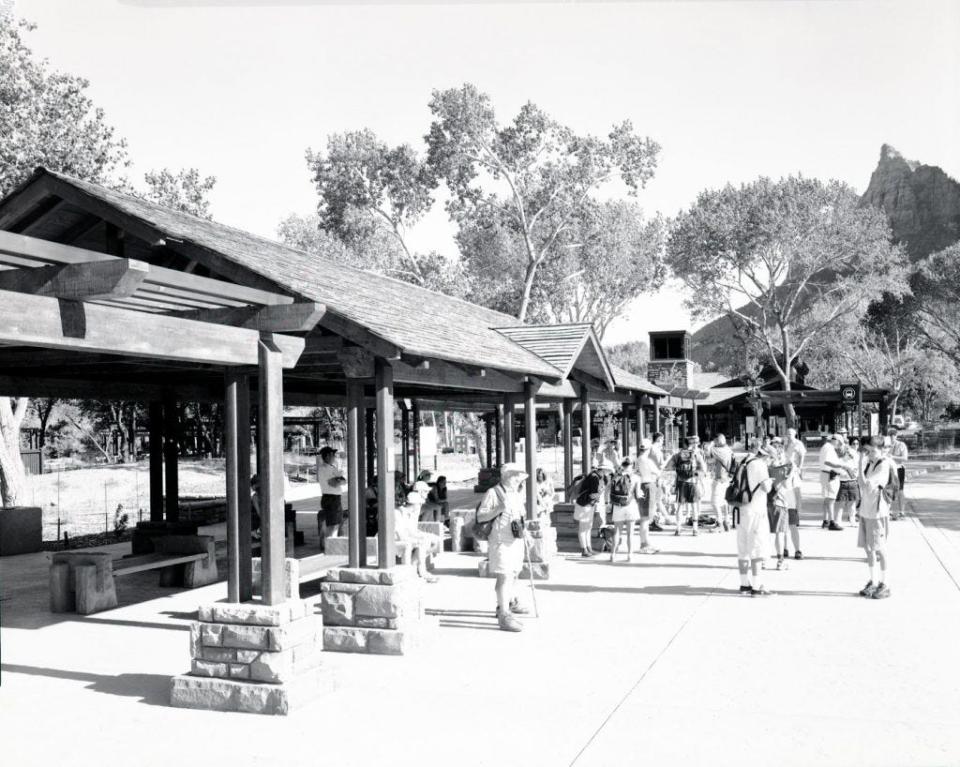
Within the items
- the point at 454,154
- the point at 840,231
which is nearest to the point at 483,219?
the point at 454,154

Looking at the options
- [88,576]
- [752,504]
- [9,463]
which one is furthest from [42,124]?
[752,504]

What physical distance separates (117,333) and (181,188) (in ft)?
59.4

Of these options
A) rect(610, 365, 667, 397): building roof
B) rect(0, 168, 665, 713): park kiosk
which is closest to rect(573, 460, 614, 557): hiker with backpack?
rect(0, 168, 665, 713): park kiosk

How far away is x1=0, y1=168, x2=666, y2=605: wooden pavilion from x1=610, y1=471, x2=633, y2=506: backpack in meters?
1.05

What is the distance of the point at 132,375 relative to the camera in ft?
34.6

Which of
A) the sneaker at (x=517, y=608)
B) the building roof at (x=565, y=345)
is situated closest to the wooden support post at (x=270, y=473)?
the sneaker at (x=517, y=608)

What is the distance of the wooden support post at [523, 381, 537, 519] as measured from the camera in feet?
34.5

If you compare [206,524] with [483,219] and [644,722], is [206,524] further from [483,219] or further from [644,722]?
[483,219]

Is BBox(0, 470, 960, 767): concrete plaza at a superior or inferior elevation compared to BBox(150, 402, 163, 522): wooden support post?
inferior

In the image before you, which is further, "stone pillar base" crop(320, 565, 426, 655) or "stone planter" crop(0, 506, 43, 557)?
"stone planter" crop(0, 506, 43, 557)

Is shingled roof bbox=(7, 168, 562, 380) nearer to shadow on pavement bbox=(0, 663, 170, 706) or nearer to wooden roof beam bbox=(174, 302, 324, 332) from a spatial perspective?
wooden roof beam bbox=(174, 302, 324, 332)

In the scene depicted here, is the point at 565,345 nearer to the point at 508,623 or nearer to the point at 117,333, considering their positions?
the point at 508,623

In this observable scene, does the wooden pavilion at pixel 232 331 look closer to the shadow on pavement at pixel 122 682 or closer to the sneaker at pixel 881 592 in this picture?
the shadow on pavement at pixel 122 682

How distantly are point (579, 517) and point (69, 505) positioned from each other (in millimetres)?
16157
